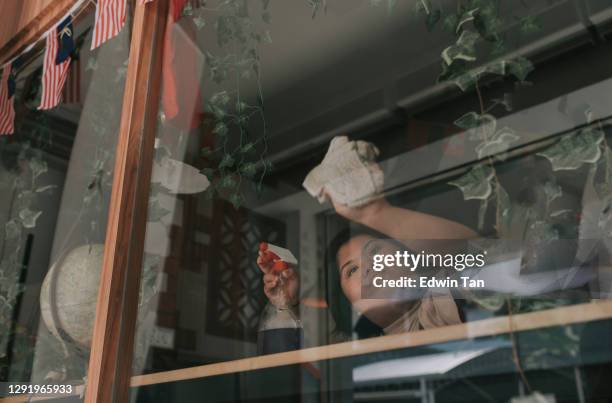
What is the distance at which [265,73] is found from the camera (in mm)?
1104

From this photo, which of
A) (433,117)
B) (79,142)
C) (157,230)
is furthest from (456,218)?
(79,142)

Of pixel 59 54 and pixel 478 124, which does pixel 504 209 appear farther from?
pixel 59 54

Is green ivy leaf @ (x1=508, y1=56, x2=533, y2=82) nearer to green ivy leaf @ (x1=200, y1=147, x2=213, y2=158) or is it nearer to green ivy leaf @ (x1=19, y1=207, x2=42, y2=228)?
green ivy leaf @ (x1=200, y1=147, x2=213, y2=158)

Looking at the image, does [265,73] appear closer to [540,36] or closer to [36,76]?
[540,36]

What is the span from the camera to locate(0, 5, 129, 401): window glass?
1.25 metres

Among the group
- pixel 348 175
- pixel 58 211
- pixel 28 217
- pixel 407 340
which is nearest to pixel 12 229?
pixel 28 217

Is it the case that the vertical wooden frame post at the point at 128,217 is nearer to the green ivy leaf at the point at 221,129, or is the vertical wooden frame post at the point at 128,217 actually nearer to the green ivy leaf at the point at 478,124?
the green ivy leaf at the point at 221,129

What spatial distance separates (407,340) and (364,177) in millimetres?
259

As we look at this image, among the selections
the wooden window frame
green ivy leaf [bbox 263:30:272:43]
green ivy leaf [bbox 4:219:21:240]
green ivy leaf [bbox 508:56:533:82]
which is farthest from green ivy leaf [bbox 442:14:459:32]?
green ivy leaf [bbox 4:219:21:240]

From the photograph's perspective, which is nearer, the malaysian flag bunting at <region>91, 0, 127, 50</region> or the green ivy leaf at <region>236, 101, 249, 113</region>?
the green ivy leaf at <region>236, 101, 249, 113</region>

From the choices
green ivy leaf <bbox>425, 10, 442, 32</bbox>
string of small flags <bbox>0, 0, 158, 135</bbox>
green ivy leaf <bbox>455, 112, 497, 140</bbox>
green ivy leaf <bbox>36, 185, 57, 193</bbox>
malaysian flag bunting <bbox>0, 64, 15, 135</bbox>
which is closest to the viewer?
green ivy leaf <bbox>455, 112, 497, 140</bbox>

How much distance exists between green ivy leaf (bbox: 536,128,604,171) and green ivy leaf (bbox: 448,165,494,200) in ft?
0.23

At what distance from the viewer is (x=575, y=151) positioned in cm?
77

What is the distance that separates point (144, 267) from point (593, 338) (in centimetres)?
74
